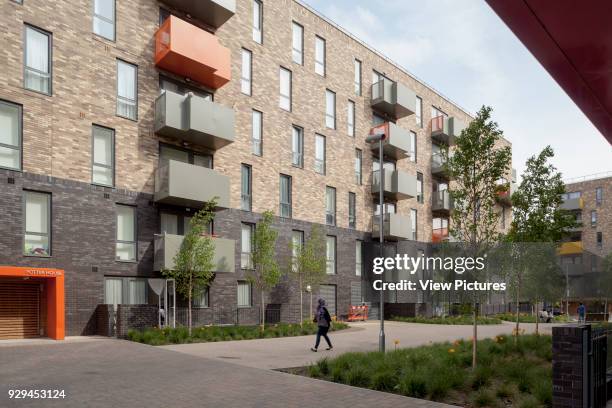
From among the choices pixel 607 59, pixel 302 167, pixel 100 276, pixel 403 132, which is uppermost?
pixel 403 132

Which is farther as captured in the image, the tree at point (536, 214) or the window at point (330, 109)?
the window at point (330, 109)

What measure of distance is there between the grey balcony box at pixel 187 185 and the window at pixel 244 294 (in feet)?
15.8

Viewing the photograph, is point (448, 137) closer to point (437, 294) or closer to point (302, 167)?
point (437, 294)

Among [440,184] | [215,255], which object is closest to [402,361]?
[215,255]

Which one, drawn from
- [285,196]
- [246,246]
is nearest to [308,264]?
[246,246]

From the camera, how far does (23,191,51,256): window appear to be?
1902cm

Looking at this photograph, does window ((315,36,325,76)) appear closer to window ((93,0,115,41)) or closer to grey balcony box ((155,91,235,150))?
grey balcony box ((155,91,235,150))

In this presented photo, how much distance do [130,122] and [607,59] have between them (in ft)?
67.5

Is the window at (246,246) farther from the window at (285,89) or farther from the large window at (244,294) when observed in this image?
the window at (285,89)

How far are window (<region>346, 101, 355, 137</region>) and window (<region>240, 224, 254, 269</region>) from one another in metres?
11.4

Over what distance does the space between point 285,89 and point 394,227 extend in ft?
39.8

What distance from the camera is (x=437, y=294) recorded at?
3953 cm

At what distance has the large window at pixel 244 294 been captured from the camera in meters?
26.6
